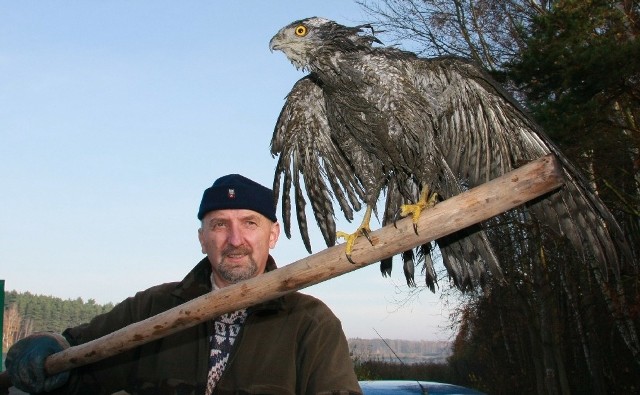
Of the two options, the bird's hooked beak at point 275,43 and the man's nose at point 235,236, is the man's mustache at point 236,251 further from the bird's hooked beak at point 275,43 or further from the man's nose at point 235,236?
the bird's hooked beak at point 275,43

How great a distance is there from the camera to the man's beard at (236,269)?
3135mm

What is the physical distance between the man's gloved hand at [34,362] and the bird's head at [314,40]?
7.70 ft

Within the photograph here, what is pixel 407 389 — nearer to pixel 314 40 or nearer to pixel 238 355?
pixel 314 40

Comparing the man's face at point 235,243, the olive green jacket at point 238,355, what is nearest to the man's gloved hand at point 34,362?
the olive green jacket at point 238,355

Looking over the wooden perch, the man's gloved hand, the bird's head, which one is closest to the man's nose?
the wooden perch

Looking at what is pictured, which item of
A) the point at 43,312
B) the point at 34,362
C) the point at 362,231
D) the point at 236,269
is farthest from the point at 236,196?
the point at 43,312

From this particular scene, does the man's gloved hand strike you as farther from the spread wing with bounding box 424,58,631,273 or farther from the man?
the spread wing with bounding box 424,58,631,273

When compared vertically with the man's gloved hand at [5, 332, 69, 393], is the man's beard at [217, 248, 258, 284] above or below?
above

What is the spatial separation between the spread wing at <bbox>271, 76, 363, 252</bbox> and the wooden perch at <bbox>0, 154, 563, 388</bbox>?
185 centimetres

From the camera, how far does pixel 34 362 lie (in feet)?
9.92

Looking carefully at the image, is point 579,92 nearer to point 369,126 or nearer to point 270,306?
point 369,126

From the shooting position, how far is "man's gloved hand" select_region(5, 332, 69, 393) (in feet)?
9.99

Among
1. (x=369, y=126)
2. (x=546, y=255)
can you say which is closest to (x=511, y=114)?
(x=369, y=126)

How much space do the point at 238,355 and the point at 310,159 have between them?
214 cm
